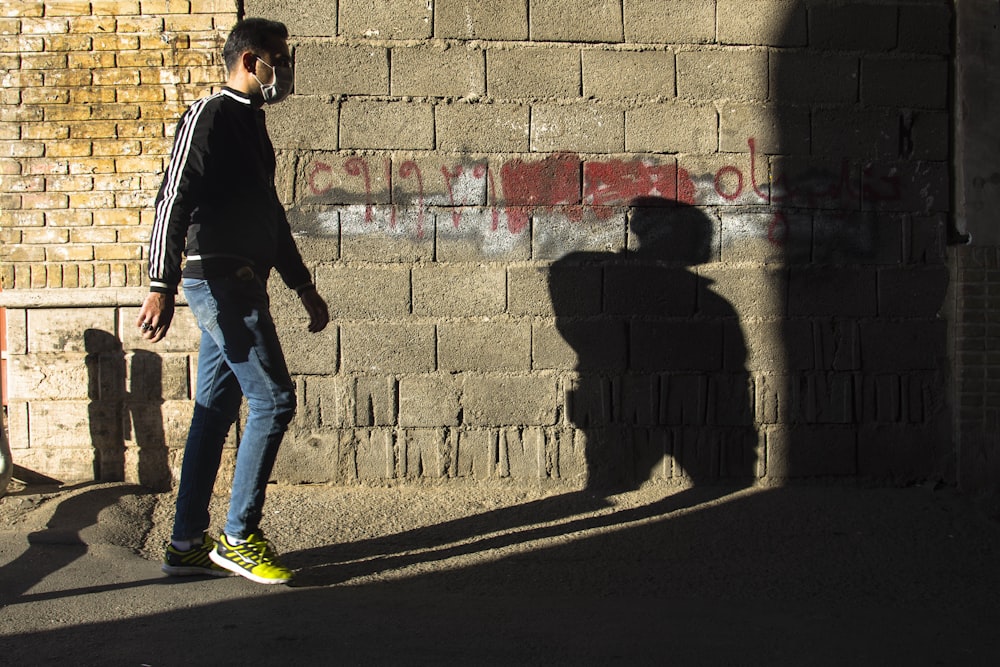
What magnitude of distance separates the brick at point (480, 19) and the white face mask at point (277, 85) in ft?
3.62

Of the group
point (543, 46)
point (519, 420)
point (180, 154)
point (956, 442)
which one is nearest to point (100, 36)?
point (180, 154)

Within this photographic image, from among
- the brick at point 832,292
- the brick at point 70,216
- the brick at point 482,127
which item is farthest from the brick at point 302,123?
the brick at point 832,292

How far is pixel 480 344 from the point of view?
422 centimetres

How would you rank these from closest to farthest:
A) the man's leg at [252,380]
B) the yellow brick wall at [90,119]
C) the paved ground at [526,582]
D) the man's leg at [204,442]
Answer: the paved ground at [526,582] → the man's leg at [252,380] → the man's leg at [204,442] → the yellow brick wall at [90,119]

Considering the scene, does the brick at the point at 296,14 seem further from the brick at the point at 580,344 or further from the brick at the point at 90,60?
the brick at the point at 580,344

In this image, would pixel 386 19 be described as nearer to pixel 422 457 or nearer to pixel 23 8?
pixel 23 8

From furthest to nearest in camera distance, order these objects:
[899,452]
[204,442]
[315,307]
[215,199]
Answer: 1. [899,452]
2. [315,307]
3. [204,442]
4. [215,199]

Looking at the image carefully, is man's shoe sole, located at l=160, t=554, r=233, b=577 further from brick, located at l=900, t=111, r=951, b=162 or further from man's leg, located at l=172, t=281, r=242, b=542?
brick, located at l=900, t=111, r=951, b=162

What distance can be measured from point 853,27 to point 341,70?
2419 mm

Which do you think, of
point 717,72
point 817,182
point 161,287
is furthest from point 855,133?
point 161,287

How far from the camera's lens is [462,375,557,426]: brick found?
13.9ft

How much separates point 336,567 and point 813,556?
6.14 ft

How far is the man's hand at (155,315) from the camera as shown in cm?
288

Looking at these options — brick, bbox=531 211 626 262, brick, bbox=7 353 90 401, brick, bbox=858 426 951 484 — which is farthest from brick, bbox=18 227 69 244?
brick, bbox=858 426 951 484
